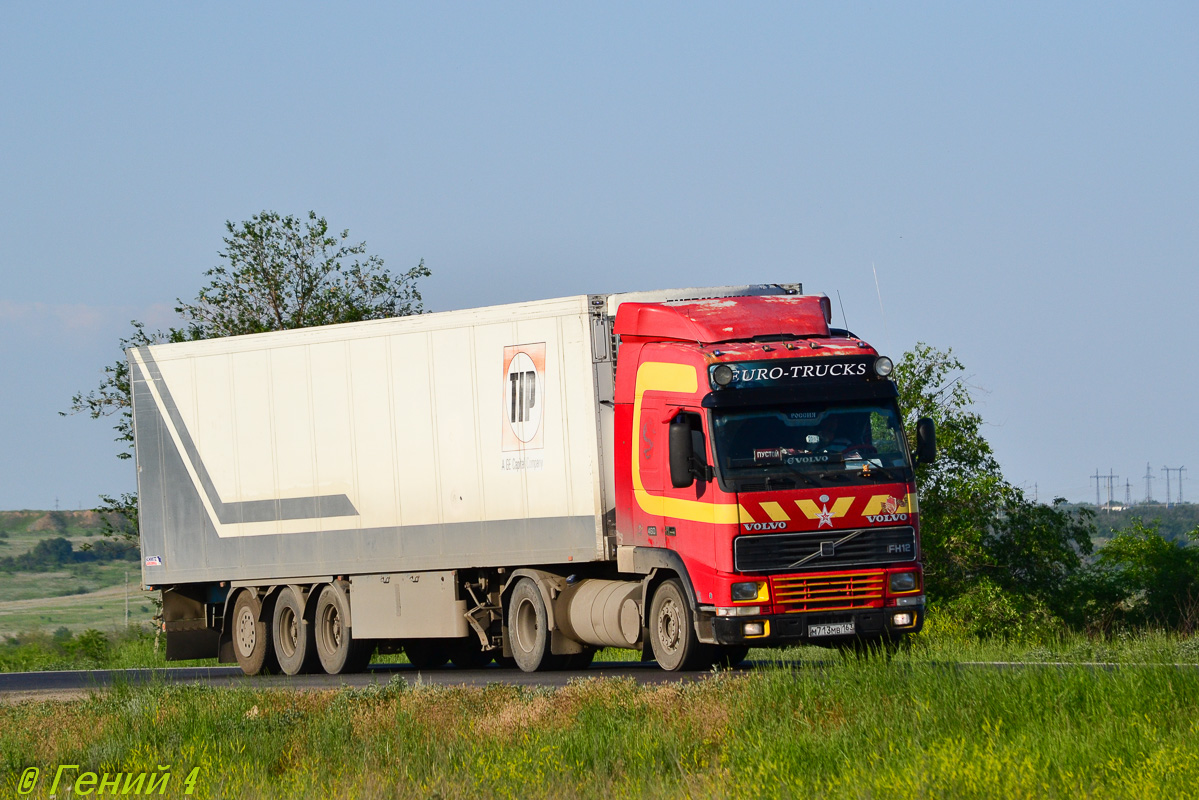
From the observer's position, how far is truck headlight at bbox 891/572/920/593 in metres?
15.4

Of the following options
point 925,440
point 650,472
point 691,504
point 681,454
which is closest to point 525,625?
point 650,472

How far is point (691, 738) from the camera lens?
11445mm

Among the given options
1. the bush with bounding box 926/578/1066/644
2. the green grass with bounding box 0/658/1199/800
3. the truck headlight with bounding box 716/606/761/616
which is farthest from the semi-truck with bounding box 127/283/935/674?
the bush with bounding box 926/578/1066/644

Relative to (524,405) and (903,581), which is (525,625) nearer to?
(524,405)

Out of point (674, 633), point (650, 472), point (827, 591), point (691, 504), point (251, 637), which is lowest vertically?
→ point (251, 637)

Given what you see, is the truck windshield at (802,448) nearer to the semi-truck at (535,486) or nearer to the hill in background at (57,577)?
the semi-truck at (535,486)

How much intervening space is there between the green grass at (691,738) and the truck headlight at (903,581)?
104 inches

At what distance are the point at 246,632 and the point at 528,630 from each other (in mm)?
5469

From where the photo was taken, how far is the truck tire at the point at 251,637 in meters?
21.9

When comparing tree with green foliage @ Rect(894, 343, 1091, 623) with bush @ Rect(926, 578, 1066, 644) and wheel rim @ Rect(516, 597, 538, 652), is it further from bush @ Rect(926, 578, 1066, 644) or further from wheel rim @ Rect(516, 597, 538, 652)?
wheel rim @ Rect(516, 597, 538, 652)

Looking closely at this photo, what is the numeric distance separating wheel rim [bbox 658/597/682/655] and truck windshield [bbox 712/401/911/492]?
1.85m

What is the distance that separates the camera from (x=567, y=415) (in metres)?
17.6

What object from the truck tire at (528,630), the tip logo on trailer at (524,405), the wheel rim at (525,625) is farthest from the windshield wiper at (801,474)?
the wheel rim at (525,625)

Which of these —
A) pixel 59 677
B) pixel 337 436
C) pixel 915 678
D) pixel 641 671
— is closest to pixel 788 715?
pixel 915 678
